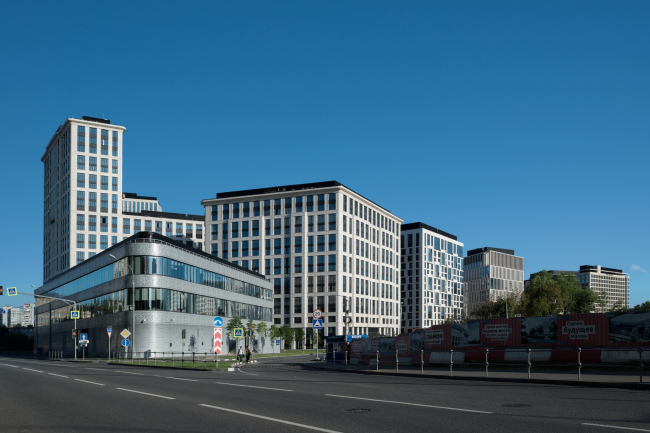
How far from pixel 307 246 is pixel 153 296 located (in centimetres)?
6638

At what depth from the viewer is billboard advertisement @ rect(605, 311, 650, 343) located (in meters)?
24.1

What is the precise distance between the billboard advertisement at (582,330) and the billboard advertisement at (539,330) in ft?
1.13

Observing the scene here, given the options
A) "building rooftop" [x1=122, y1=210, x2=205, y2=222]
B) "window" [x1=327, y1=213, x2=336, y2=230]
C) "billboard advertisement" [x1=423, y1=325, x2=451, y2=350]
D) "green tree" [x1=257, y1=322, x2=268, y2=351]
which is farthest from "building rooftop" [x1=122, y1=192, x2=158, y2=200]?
"billboard advertisement" [x1=423, y1=325, x2=451, y2=350]

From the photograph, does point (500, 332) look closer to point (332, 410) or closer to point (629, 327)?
point (629, 327)

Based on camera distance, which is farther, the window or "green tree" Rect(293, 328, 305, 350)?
Answer: the window

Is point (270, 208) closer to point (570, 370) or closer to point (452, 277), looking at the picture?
point (452, 277)

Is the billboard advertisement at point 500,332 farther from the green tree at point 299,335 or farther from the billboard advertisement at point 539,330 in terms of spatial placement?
the green tree at point 299,335

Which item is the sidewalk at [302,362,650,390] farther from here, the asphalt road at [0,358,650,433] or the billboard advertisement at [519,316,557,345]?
the billboard advertisement at [519,316,557,345]

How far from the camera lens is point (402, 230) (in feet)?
586

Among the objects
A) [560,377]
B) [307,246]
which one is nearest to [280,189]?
[307,246]

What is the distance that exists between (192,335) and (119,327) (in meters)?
9.14

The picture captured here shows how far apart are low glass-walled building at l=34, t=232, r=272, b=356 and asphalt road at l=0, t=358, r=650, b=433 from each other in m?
43.7

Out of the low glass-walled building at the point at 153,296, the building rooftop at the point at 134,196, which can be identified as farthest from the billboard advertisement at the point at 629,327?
the building rooftop at the point at 134,196

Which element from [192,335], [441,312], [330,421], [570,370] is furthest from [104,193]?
[330,421]
